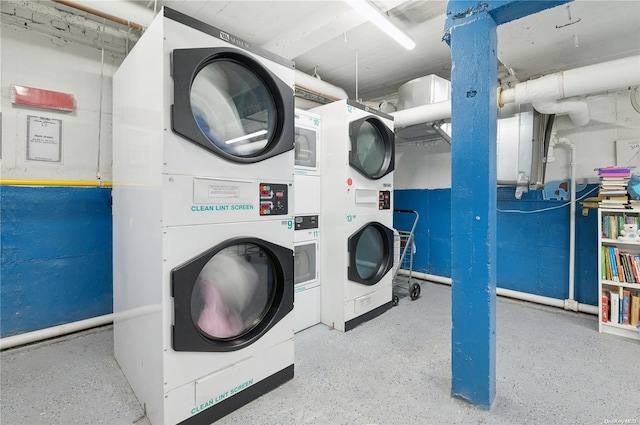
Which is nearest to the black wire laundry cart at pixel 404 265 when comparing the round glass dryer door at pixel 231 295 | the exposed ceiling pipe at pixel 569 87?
the exposed ceiling pipe at pixel 569 87

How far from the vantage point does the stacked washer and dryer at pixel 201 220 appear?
1.43 meters

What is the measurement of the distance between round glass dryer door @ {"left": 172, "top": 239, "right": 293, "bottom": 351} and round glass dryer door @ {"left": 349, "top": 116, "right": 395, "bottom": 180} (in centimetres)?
150

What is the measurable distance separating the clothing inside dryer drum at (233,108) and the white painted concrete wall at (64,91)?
1.79 meters

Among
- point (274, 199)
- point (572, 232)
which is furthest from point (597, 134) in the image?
point (274, 199)

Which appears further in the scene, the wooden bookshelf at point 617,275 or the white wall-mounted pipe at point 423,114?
the white wall-mounted pipe at point 423,114

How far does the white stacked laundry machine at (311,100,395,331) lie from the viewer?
279 centimetres

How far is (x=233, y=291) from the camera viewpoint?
69.6 inches

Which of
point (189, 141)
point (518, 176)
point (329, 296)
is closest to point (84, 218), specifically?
point (189, 141)

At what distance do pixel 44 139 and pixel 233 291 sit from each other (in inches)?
87.4

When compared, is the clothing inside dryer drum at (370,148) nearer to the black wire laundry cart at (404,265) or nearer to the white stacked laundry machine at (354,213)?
the white stacked laundry machine at (354,213)

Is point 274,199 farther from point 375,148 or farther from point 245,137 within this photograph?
point 375,148

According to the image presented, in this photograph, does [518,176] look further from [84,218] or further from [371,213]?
[84,218]

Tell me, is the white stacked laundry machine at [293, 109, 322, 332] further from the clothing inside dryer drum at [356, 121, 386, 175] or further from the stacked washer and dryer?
the stacked washer and dryer

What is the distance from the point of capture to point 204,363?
5.09 ft
